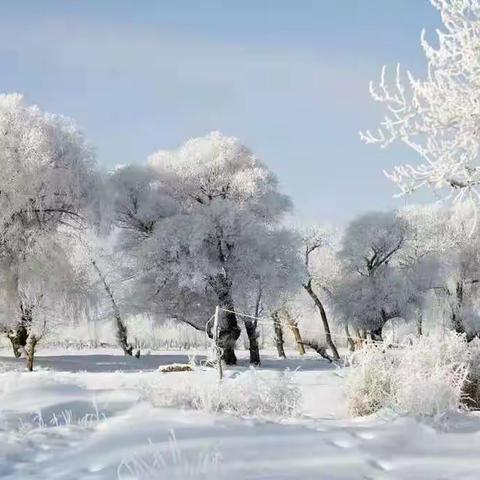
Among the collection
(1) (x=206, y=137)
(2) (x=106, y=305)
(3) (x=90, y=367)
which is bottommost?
(3) (x=90, y=367)

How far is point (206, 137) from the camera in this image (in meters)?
33.0

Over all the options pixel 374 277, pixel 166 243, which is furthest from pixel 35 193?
pixel 374 277

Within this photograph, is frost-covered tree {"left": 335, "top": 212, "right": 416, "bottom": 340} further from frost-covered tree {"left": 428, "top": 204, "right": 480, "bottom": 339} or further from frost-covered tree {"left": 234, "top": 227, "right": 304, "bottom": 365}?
frost-covered tree {"left": 234, "top": 227, "right": 304, "bottom": 365}

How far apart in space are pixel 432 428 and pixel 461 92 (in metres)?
3.84

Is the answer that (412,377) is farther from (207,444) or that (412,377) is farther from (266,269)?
(266,269)

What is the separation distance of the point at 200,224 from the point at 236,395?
21106 millimetres

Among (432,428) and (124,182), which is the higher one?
(124,182)

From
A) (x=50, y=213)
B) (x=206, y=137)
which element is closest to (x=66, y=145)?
(x=50, y=213)

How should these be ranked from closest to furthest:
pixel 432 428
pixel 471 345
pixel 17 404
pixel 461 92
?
pixel 432 428 < pixel 461 92 < pixel 17 404 < pixel 471 345

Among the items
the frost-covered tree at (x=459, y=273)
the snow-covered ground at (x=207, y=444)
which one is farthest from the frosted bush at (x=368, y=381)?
the frost-covered tree at (x=459, y=273)

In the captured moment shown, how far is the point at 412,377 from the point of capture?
31.8 ft

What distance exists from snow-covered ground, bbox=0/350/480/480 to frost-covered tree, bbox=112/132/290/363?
67.1 ft

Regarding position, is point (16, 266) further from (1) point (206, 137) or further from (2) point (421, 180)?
(2) point (421, 180)

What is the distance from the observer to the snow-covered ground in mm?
5418
